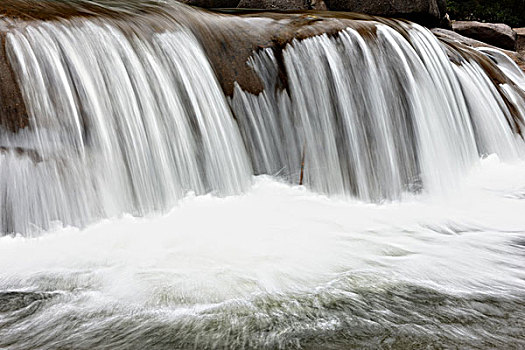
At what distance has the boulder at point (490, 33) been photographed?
11.3m

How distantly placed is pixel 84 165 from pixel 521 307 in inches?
118

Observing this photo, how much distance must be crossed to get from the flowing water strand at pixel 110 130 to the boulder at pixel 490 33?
321 inches

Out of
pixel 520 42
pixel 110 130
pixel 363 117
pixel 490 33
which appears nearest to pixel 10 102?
pixel 110 130

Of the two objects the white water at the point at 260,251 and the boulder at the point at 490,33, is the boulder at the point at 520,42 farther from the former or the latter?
the white water at the point at 260,251

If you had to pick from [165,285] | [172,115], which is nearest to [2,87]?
[172,115]

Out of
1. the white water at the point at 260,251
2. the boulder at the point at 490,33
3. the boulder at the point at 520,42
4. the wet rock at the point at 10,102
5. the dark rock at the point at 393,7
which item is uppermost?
the dark rock at the point at 393,7

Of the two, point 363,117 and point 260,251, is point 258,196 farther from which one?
point 363,117

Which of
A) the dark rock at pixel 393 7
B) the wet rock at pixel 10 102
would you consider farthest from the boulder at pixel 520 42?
the wet rock at pixel 10 102

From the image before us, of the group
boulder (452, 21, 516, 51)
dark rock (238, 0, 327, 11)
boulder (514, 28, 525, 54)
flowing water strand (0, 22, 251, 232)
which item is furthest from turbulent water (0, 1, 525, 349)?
boulder (514, 28, 525, 54)

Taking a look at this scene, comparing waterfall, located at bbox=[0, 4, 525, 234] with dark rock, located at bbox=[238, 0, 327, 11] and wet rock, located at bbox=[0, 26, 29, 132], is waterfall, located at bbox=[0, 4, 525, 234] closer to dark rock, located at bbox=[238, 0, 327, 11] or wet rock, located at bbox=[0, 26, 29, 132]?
wet rock, located at bbox=[0, 26, 29, 132]

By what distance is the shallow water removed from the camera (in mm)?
2455

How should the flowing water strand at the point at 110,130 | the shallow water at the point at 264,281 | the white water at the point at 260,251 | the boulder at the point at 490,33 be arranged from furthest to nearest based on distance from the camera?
the boulder at the point at 490,33 → the flowing water strand at the point at 110,130 → the white water at the point at 260,251 → the shallow water at the point at 264,281

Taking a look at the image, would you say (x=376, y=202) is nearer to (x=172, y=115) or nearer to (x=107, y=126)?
(x=172, y=115)

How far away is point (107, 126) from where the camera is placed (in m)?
4.27
